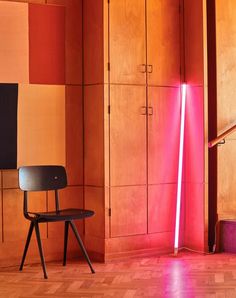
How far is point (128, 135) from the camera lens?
657 centimetres

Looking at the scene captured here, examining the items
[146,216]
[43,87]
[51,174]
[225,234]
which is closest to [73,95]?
[43,87]

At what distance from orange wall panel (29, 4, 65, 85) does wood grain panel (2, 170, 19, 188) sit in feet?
2.87

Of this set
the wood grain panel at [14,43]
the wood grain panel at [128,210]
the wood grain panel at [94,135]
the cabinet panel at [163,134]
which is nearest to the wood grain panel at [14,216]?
the wood grain panel at [94,135]

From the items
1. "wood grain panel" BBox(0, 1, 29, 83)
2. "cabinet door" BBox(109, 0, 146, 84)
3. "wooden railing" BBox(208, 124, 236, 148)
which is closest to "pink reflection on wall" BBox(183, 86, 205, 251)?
"wooden railing" BBox(208, 124, 236, 148)

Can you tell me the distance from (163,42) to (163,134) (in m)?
0.93

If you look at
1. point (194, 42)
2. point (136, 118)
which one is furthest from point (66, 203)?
point (194, 42)

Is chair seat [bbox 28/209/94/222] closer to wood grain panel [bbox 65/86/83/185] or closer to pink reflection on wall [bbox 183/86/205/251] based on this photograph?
wood grain panel [bbox 65/86/83/185]

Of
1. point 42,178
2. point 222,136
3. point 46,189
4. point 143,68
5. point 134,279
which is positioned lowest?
point 134,279

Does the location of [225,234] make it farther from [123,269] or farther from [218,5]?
[218,5]

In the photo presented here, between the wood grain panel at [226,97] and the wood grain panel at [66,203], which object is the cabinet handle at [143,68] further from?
the wood grain panel at [66,203]

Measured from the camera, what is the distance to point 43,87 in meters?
6.40

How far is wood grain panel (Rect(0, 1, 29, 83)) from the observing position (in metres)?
6.18

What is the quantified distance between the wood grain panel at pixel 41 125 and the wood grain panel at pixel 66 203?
30cm

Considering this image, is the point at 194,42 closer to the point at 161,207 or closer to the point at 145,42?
the point at 145,42
